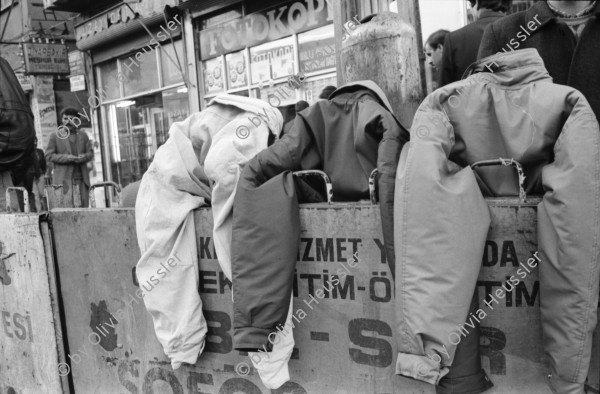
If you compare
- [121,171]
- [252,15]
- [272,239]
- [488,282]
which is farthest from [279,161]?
[121,171]

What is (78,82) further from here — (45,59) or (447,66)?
(447,66)

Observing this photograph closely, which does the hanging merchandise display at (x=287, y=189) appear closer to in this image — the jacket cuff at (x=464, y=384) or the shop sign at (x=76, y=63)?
the jacket cuff at (x=464, y=384)

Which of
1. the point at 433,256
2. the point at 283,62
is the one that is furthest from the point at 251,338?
the point at 283,62

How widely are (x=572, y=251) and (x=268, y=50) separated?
7.92 m

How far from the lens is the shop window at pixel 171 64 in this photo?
416 inches

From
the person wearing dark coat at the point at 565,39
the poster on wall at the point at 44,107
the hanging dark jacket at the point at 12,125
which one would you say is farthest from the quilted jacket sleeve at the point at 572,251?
the poster on wall at the point at 44,107

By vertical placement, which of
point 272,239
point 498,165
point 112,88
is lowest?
point 272,239

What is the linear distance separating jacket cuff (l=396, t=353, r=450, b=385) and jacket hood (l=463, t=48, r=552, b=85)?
3.91ft

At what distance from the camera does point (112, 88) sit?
12859mm

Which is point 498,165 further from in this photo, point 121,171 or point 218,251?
point 121,171

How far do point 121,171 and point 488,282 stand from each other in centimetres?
1184

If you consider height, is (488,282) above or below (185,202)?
below

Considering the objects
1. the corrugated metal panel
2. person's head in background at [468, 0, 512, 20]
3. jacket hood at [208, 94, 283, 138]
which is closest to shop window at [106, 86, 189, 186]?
the corrugated metal panel

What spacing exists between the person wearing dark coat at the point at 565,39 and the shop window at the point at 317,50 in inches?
215
